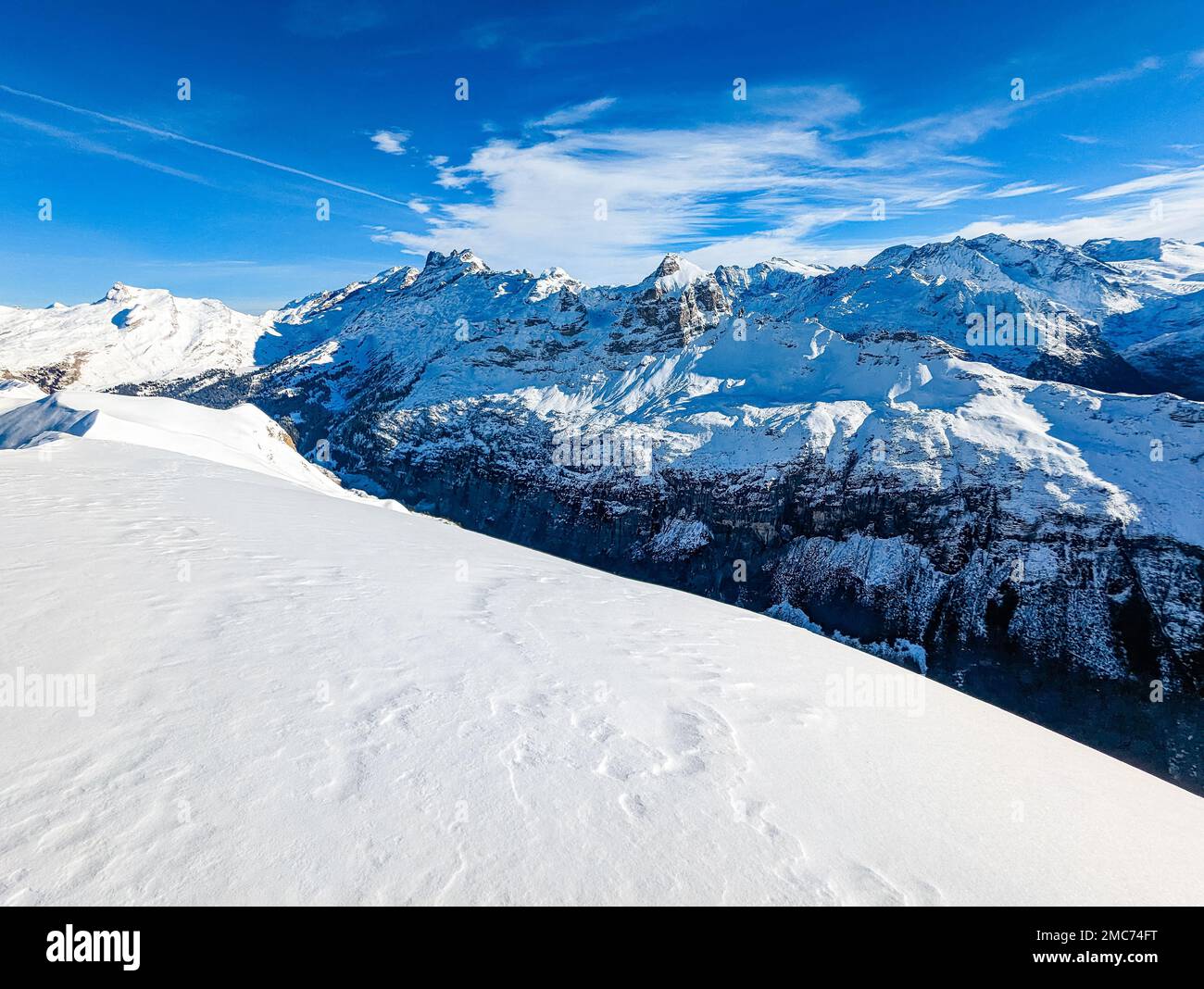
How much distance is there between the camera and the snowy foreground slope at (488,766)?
3.86 m

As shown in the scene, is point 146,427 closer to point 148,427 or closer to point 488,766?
point 148,427

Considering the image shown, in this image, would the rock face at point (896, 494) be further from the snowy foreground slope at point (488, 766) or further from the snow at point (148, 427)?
the snowy foreground slope at point (488, 766)

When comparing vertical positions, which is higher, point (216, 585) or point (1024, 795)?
point (216, 585)

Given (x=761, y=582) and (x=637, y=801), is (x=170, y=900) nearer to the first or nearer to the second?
(x=637, y=801)

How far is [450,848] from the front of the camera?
13.1 ft

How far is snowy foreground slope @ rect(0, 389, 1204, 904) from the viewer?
3.86m

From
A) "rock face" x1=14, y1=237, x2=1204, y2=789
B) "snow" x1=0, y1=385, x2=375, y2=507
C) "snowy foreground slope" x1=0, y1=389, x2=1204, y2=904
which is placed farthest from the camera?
"rock face" x1=14, y1=237, x2=1204, y2=789

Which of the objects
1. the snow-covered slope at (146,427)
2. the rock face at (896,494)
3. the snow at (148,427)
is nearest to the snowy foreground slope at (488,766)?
the snow-covered slope at (146,427)

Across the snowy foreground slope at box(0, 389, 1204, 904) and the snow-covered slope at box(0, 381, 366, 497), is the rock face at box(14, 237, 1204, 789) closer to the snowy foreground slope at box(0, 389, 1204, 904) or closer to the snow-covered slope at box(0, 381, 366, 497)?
the snow-covered slope at box(0, 381, 366, 497)

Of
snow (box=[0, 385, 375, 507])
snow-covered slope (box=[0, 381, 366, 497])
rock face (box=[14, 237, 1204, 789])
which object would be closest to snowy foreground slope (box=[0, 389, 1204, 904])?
snow-covered slope (box=[0, 381, 366, 497])

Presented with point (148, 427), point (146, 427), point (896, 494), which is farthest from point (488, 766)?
point (896, 494)

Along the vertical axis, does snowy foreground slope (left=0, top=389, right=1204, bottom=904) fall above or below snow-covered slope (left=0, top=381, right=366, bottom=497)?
below

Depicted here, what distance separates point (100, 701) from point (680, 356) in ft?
589
